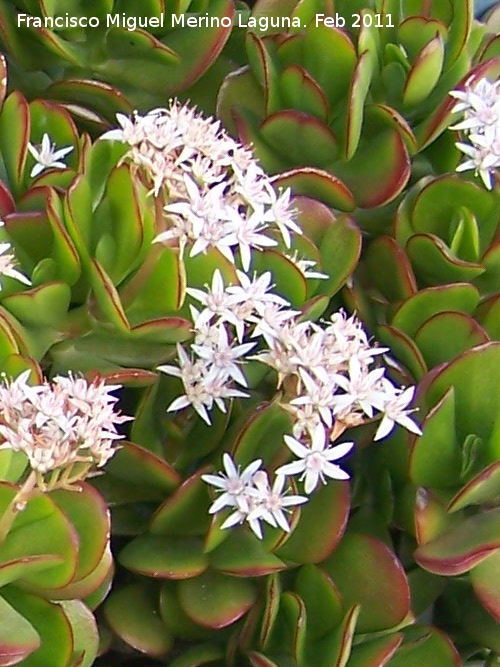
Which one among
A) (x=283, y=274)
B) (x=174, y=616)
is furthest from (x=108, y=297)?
(x=174, y=616)

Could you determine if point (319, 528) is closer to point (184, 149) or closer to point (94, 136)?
point (184, 149)

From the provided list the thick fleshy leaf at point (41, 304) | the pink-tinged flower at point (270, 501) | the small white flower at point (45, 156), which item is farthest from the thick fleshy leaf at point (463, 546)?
the small white flower at point (45, 156)

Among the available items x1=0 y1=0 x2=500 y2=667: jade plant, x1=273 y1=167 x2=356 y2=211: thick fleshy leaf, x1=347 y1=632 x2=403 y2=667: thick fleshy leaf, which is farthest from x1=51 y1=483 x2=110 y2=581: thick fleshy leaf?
x1=273 y1=167 x2=356 y2=211: thick fleshy leaf

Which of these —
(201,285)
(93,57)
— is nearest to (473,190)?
(201,285)

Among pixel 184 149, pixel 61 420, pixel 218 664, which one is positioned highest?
pixel 184 149

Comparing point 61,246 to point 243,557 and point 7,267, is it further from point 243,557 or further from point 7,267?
point 243,557

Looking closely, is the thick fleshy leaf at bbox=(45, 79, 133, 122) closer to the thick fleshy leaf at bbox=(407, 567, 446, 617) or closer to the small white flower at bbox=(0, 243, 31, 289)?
the small white flower at bbox=(0, 243, 31, 289)
